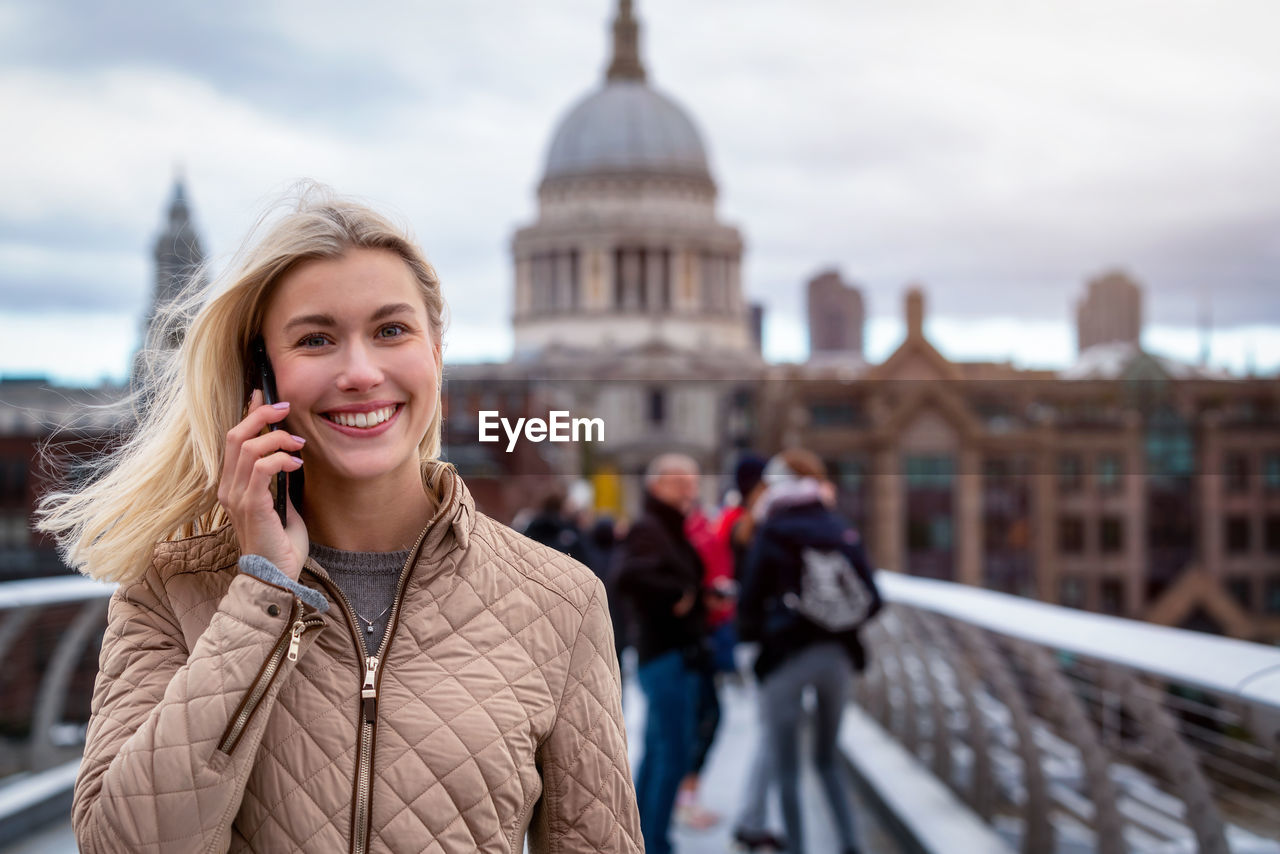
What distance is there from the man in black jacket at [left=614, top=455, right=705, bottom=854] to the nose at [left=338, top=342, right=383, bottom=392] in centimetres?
332

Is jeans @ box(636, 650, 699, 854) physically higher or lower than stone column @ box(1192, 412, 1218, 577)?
higher

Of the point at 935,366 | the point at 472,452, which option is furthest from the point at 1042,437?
the point at 472,452

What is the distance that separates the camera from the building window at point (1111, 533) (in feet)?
192

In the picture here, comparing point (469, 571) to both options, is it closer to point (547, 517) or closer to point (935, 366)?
point (547, 517)

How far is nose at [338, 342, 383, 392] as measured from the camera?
6.28 ft

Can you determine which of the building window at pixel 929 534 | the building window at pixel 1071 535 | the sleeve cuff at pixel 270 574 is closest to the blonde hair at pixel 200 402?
the sleeve cuff at pixel 270 574

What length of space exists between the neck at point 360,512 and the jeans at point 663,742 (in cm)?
381

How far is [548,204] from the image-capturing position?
90.6 metres

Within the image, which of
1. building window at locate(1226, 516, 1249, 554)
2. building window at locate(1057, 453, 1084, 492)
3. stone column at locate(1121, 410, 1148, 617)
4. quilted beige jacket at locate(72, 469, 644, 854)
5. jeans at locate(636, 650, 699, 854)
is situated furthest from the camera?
building window at locate(1226, 516, 1249, 554)

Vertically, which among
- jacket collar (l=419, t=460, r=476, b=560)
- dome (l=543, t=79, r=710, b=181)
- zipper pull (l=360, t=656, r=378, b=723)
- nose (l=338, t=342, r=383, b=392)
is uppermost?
dome (l=543, t=79, r=710, b=181)

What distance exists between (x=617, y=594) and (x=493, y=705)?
3894 mm

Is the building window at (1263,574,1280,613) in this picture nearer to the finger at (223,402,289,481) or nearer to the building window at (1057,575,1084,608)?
the building window at (1057,575,1084,608)

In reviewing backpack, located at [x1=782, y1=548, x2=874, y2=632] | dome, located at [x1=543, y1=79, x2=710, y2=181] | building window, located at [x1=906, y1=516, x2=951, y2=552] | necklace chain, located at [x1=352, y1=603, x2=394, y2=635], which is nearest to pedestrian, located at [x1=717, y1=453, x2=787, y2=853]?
backpack, located at [x1=782, y1=548, x2=874, y2=632]

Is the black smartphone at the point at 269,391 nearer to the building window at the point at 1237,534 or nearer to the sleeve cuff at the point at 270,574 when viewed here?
the sleeve cuff at the point at 270,574
